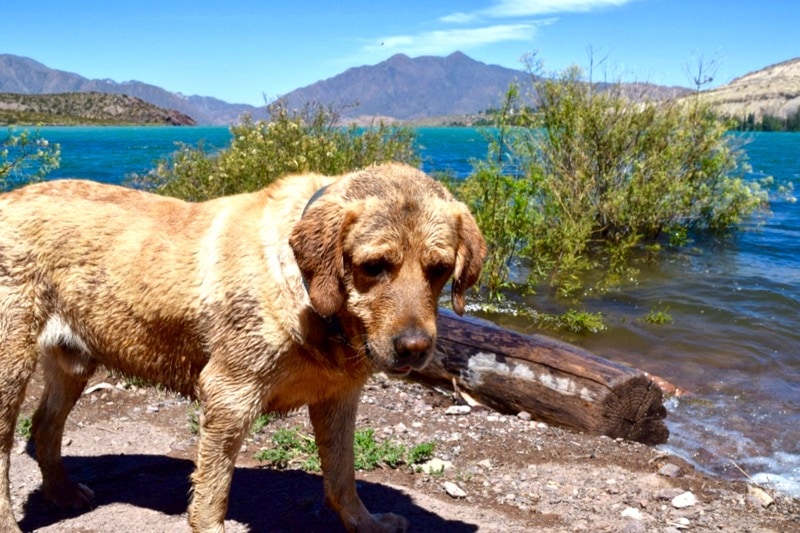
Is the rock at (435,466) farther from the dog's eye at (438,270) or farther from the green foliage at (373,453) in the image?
the dog's eye at (438,270)

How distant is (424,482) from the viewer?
5203 mm

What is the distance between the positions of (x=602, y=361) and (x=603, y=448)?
0.93m

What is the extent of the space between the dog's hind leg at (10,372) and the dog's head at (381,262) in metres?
1.71

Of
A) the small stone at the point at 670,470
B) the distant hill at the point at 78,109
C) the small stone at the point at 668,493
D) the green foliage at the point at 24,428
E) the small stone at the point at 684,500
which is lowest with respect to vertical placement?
the small stone at the point at 670,470

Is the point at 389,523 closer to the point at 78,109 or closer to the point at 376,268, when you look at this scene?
the point at 376,268

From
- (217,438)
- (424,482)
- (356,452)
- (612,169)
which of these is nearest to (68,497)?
(217,438)

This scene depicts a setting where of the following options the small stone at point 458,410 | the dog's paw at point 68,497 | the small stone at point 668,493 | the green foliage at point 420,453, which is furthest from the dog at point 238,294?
the small stone at point 458,410

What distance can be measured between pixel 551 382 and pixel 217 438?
3919 mm

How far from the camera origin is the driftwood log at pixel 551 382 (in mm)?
6477

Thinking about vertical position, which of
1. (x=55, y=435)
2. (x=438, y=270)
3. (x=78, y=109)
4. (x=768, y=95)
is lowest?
(x=55, y=435)

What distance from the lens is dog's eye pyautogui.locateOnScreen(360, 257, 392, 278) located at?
10.3 feet

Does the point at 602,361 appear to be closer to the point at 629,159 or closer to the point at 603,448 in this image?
the point at 603,448

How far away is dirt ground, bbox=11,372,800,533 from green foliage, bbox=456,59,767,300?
23.2 feet

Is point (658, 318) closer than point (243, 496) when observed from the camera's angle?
No
